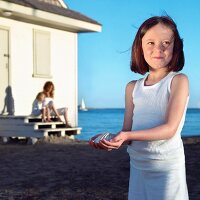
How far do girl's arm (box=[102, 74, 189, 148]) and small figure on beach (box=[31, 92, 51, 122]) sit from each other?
11.5 meters

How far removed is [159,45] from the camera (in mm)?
2014

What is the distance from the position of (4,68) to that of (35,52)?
126 cm

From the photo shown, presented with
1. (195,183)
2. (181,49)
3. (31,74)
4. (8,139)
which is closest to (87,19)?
(31,74)

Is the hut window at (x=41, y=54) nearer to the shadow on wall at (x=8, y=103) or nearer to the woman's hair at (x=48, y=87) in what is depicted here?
the woman's hair at (x=48, y=87)

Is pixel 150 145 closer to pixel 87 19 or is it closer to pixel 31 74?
pixel 31 74

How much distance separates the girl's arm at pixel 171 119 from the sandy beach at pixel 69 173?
3.80 metres

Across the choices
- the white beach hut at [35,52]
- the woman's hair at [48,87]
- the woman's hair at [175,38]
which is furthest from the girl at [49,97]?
the woman's hair at [175,38]

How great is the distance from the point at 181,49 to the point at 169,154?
0.44m

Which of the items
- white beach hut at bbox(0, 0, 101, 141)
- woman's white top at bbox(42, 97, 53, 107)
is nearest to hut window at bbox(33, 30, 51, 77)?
white beach hut at bbox(0, 0, 101, 141)

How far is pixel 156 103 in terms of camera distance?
6.50 ft

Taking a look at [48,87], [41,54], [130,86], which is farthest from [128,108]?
[41,54]

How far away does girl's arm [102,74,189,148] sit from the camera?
1864 millimetres

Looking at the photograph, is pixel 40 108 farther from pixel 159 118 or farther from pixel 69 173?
pixel 159 118

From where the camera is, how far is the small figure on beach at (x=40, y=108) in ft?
43.8
